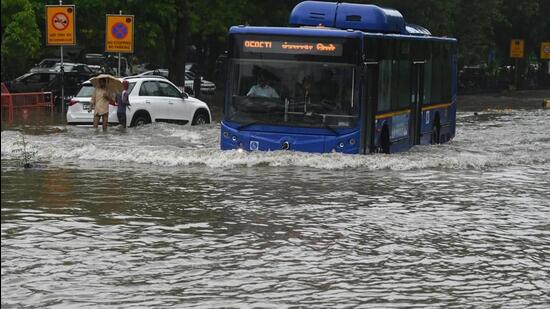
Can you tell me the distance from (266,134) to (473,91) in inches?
2239

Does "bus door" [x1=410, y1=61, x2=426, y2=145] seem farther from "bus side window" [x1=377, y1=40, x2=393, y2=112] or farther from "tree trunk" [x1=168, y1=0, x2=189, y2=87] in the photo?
"tree trunk" [x1=168, y1=0, x2=189, y2=87]

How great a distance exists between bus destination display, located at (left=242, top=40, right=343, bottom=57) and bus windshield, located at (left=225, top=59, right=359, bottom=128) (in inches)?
6.8

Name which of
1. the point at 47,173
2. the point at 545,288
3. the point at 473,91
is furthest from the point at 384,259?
the point at 473,91

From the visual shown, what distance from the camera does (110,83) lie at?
91.0ft

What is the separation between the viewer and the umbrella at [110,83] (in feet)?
90.0

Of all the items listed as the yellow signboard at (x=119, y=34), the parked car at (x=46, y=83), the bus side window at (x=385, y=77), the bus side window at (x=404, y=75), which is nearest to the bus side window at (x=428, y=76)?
the bus side window at (x=404, y=75)

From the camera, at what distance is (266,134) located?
63.3ft

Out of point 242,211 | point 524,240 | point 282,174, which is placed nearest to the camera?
point 524,240

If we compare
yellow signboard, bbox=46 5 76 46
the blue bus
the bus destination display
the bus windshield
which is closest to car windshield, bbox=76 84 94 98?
yellow signboard, bbox=46 5 76 46

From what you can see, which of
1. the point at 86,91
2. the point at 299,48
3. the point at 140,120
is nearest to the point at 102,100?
the point at 140,120

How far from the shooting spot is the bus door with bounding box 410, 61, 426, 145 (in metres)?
24.2

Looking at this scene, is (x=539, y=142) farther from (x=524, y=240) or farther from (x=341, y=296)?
(x=341, y=296)

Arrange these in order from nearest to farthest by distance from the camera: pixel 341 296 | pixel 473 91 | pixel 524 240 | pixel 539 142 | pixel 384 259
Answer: pixel 341 296 → pixel 384 259 → pixel 524 240 → pixel 539 142 → pixel 473 91

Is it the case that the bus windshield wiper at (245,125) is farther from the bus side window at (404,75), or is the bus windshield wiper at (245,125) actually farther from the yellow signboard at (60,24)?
the yellow signboard at (60,24)
